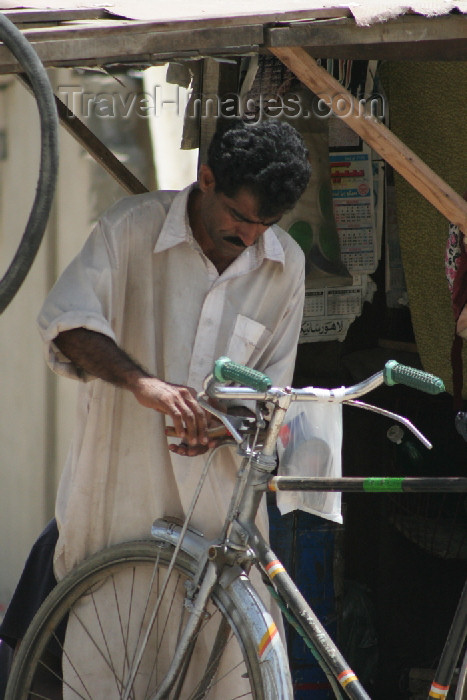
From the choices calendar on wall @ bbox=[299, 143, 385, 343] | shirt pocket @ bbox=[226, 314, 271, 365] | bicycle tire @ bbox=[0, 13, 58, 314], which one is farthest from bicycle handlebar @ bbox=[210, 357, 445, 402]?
calendar on wall @ bbox=[299, 143, 385, 343]

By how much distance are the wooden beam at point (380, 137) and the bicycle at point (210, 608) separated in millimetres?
538

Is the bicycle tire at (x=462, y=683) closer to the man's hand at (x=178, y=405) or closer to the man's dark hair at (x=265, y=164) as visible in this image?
the man's hand at (x=178, y=405)

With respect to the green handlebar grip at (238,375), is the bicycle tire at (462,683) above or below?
below

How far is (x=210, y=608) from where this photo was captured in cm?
309

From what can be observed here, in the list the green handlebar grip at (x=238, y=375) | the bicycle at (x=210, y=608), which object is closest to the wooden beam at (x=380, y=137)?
the bicycle at (x=210, y=608)

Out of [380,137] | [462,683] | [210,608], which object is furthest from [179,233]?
[462,683]

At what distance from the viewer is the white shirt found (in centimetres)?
303

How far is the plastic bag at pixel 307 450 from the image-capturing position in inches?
115

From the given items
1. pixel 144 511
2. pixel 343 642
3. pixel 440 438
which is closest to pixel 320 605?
pixel 343 642

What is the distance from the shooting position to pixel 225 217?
114 inches

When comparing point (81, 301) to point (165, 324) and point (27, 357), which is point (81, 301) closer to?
point (165, 324)

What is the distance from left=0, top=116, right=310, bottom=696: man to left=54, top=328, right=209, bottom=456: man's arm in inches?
1.2

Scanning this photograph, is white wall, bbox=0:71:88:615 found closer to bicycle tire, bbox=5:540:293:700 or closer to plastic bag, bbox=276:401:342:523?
bicycle tire, bbox=5:540:293:700

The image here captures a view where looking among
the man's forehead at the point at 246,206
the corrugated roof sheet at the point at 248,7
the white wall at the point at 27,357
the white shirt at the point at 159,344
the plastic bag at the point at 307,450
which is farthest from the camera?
the white wall at the point at 27,357
